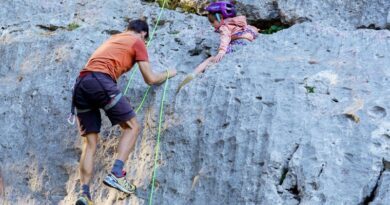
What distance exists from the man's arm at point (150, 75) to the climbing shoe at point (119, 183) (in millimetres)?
1056

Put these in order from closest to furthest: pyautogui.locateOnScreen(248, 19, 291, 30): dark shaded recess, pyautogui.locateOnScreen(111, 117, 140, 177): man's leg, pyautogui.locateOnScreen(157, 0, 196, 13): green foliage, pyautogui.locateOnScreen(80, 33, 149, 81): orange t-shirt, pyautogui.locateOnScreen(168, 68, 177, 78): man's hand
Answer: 1. pyautogui.locateOnScreen(111, 117, 140, 177): man's leg
2. pyautogui.locateOnScreen(80, 33, 149, 81): orange t-shirt
3. pyautogui.locateOnScreen(168, 68, 177, 78): man's hand
4. pyautogui.locateOnScreen(248, 19, 291, 30): dark shaded recess
5. pyautogui.locateOnScreen(157, 0, 196, 13): green foliage

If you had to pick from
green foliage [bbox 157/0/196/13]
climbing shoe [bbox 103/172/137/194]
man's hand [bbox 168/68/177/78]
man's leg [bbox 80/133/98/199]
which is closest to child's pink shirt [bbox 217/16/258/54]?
man's hand [bbox 168/68/177/78]

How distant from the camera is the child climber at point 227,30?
22.2 ft

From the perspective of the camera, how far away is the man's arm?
6.28 metres

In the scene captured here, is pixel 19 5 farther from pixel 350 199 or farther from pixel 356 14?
pixel 350 199

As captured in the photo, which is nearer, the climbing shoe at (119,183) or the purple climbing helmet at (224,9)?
the climbing shoe at (119,183)

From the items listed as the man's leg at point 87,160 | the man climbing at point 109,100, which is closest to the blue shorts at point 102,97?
the man climbing at point 109,100

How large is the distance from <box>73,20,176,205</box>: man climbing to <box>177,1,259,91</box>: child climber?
0.74 m

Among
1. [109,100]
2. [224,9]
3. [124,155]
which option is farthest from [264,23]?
[124,155]

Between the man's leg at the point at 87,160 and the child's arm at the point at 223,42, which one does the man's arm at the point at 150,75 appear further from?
the man's leg at the point at 87,160

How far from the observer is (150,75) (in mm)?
6312

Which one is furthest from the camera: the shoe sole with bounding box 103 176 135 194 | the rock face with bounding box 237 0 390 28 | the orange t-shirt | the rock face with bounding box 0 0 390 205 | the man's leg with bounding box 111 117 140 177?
the rock face with bounding box 237 0 390 28

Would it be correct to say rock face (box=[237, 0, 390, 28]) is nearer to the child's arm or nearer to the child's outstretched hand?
the child's arm

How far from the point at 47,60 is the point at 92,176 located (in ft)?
6.02
